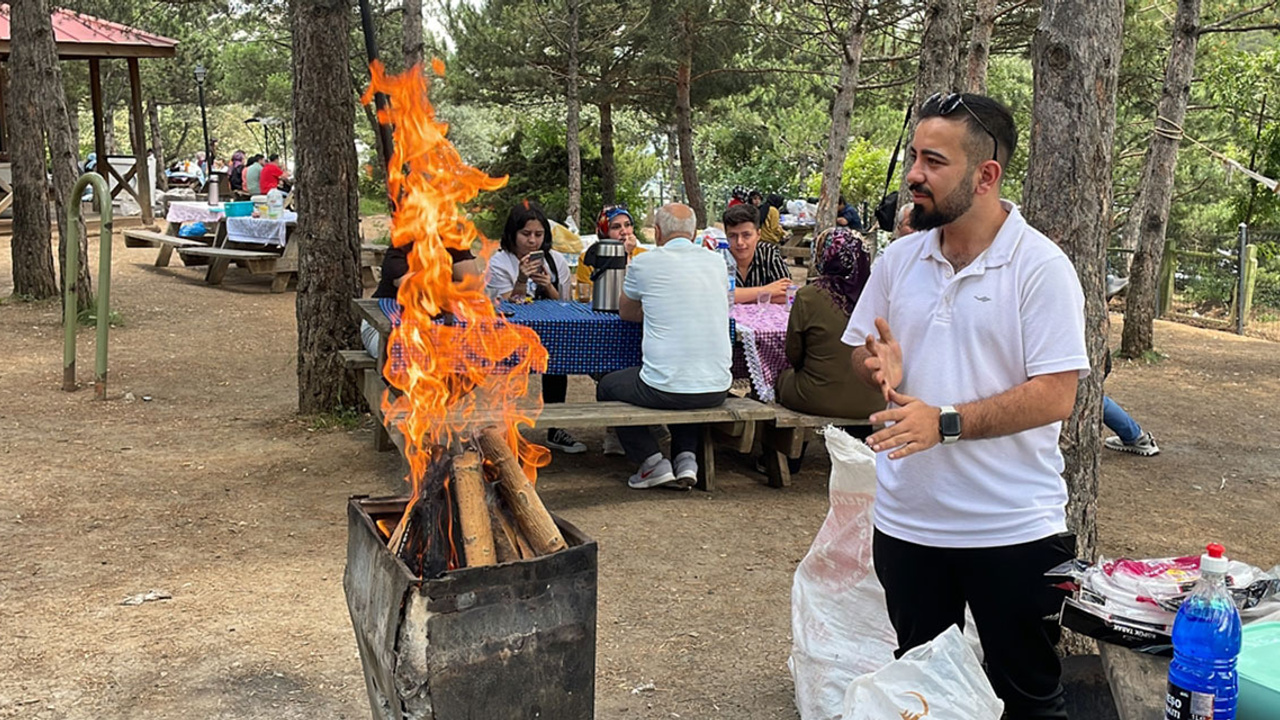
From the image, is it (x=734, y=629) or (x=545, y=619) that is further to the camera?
(x=734, y=629)

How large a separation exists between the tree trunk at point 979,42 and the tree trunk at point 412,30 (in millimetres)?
7784

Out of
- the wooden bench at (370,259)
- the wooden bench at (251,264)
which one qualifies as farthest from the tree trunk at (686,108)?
the wooden bench at (251,264)

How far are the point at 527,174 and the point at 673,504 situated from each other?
19192 mm

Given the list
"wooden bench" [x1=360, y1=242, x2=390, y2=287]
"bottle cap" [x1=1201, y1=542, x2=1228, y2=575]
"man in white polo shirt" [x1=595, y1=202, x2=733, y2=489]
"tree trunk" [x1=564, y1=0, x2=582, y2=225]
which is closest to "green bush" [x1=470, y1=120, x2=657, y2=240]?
"tree trunk" [x1=564, y1=0, x2=582, y2=225]

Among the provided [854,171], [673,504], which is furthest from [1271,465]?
[854,171]

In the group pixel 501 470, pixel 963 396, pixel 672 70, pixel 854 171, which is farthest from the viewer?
pixel 854 171

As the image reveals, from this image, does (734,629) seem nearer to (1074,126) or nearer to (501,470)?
(501,470)

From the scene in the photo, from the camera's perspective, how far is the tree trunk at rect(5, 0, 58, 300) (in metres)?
12.3

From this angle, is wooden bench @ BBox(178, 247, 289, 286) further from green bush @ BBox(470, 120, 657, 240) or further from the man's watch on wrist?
the man's watch on wrist

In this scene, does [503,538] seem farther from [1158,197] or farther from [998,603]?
[1158,197]

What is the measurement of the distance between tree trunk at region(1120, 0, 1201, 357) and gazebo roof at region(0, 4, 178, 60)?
1711 centimetres

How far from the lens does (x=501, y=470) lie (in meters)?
3.23

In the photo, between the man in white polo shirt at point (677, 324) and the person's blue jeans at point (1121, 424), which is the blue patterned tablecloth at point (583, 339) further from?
the person's blue jeans at point (1121, 424)

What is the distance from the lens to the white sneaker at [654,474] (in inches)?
254
